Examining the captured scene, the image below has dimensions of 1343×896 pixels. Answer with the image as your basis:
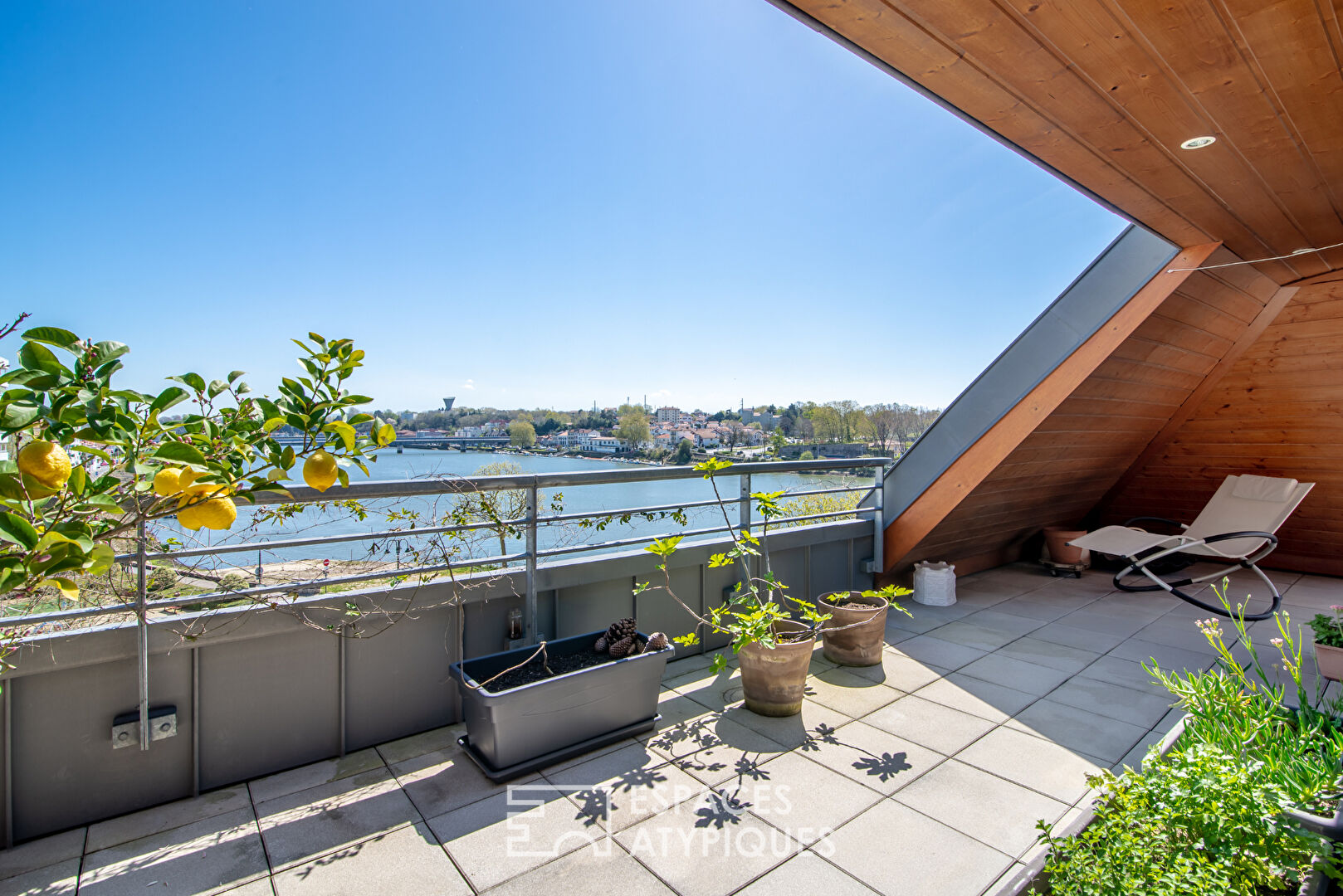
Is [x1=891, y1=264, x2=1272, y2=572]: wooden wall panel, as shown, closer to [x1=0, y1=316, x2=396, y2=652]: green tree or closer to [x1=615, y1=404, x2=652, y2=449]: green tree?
[x1=615, y1=404, x2=652, y2=449]: green tree

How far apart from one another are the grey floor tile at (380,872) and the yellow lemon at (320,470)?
1366mm

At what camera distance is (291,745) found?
2250 mm

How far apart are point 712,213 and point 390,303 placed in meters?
6.46

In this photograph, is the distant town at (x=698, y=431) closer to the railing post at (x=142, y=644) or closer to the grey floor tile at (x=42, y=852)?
the railing post at (x=142, y=644)

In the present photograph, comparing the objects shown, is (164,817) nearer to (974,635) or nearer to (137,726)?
(137,726)

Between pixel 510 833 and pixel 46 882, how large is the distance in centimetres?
121

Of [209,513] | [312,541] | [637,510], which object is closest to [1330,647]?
[637,510]

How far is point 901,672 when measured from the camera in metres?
3.19

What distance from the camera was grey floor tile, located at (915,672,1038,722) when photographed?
2746mm

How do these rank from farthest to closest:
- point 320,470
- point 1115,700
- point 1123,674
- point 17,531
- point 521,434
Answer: point 521,434 < point 1123,674 < point 1115,700 < point 320,470 < point 17,531

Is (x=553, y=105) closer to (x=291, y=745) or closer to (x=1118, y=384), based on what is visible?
(x=1118, y=384)

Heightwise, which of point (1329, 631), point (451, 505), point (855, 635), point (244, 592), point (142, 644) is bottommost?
point (855, 635)

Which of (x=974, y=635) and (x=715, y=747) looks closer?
(x=715, y=747)

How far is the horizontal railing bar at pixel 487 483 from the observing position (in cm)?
212
